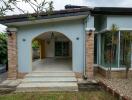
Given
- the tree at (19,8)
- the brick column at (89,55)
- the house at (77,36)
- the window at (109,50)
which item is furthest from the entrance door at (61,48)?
the tree at (19,8)

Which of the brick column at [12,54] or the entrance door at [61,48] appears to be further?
the entrance door at [61,48]

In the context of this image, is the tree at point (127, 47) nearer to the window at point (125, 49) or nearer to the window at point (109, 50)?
the window at point (125, 49)

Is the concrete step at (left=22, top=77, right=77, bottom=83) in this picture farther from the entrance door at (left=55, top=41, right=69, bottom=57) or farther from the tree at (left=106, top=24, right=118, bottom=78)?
the entrance door at (left=55, top=41, right=69, bottom=57)

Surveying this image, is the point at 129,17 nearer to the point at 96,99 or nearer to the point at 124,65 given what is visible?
the point at 124,65

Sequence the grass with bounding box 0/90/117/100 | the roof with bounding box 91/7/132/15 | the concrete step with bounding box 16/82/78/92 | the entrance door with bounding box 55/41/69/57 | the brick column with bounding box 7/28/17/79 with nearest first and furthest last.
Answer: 1. the grass with bounding box 0/90/117/100
2. the concrete step with bounding box 16/82/78/92
3. the roof with bounding box 91/7/132/15
4. the brick column with bounding box 7/28/17/79
5. the entrance door with bounding box 55/41/69/57

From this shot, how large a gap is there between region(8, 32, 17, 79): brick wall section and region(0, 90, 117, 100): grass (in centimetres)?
397

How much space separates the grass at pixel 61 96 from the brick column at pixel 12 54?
398 centimetres

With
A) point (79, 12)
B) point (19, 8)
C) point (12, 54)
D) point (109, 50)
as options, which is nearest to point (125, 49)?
point (109, 50)

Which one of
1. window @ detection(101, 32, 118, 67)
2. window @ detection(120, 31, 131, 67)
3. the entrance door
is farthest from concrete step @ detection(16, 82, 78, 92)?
the entrance door

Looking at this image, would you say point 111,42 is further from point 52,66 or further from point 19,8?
point 19,8

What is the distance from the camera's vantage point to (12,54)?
16.6m

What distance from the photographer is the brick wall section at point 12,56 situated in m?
16.6

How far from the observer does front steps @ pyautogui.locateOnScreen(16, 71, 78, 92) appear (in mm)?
14180

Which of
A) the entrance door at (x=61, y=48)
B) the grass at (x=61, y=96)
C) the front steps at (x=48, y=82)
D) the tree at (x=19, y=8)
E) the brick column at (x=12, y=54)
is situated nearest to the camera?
the tree at (x=19, y=8)
